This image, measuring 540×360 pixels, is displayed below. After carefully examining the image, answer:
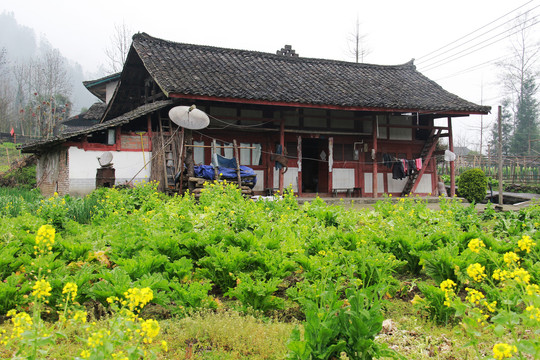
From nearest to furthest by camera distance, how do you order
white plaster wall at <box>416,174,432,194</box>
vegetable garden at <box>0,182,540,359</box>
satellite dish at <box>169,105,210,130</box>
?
vegetable garden at <box>0,182,540,359</box> < satellite dish at <box>169,105,210,130</box> < white plaster wall at <box>416,174,432,194</box>

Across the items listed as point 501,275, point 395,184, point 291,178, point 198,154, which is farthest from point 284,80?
point 501,275

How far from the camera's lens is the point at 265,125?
51.6 feet

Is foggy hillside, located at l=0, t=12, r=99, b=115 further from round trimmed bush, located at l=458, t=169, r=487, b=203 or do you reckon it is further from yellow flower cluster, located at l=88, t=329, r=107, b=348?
yellow flower cluster, located at l=88, t=329, r=107, b=348

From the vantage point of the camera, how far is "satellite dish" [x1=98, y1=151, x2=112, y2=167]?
1292cm

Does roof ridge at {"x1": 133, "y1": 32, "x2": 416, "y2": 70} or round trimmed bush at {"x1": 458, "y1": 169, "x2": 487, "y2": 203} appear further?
round trimmed bush at {"x1": 458, "y1": 169, "x2": 487, "y2": 203}

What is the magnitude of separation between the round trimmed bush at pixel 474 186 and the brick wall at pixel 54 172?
1585 centimetres

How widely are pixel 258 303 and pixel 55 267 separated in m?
2.11

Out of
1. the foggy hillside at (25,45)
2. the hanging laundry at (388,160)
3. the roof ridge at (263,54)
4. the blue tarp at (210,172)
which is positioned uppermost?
the foggy hillside at (25,45)

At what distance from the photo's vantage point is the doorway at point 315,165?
17703 mm

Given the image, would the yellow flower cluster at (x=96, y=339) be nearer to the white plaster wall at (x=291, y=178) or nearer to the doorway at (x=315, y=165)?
the white plaster wall at (x=291, y=178)

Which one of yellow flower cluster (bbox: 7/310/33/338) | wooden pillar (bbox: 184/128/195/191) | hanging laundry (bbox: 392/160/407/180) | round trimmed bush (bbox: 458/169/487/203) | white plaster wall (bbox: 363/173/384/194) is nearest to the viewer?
yellow flower cluster (bbox: 7/310/33/338)

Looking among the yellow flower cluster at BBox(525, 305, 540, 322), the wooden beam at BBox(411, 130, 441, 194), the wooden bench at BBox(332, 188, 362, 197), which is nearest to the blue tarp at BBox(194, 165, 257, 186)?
the wooden bench at BBox(332, 188, 362, 197)

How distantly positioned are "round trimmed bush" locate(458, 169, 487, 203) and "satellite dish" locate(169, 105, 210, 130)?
12.4 meters

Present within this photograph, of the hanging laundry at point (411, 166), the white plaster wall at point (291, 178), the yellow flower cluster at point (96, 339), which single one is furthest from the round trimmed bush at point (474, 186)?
the yellow flower cluster at point (96, 339)
